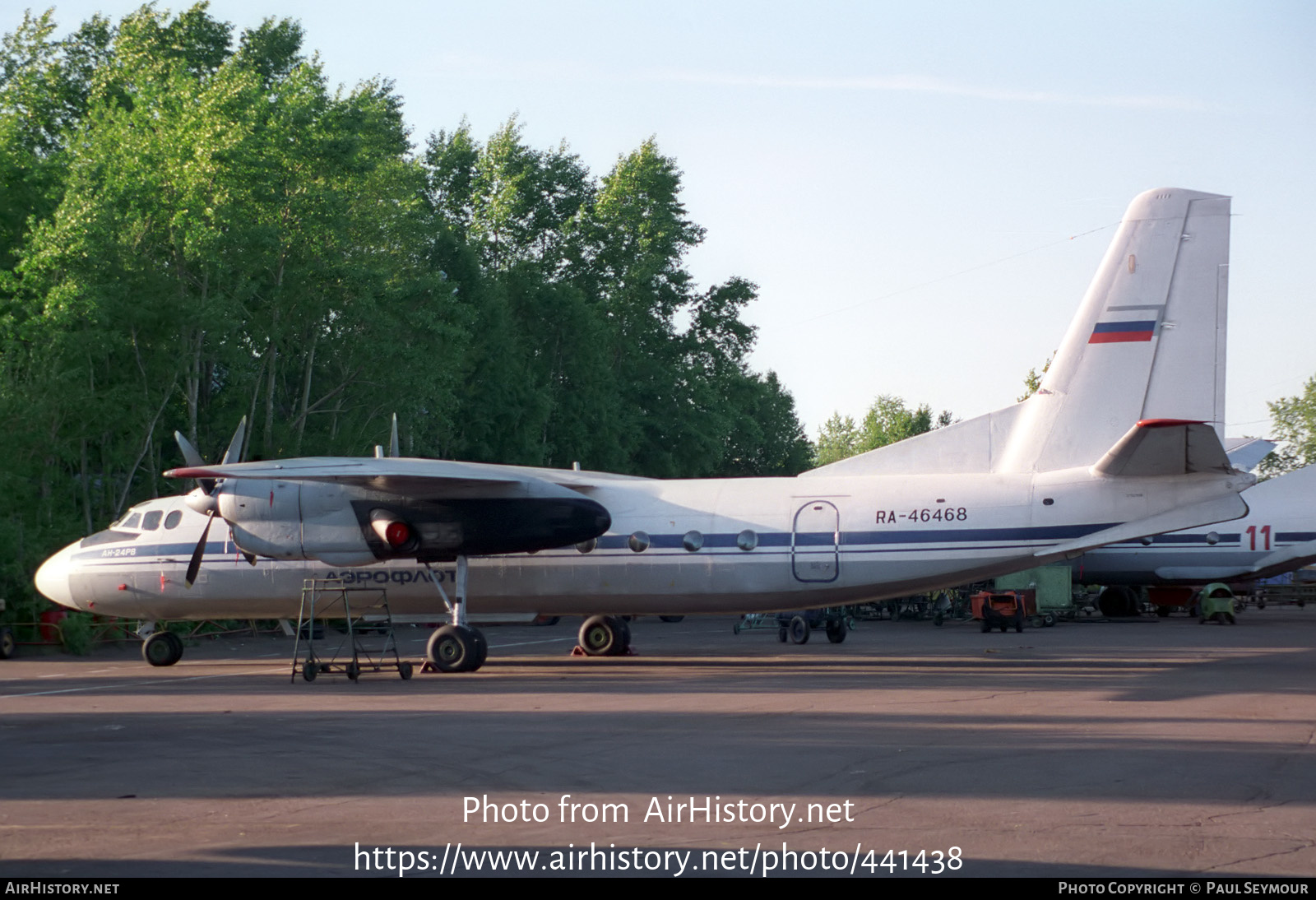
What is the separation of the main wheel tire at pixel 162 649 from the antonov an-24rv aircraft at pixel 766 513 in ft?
0.16

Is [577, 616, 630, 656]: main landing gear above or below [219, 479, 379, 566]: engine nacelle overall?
below

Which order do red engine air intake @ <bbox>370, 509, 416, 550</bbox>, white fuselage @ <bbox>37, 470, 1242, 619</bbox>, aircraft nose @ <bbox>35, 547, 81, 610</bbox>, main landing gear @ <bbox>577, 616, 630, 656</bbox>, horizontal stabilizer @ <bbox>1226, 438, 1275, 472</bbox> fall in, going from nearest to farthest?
white fuselage @ <bbox>37, 470, 1242, 619</bbox>, red engine air intake @ <bbox>370, 509, 416, 550</bbox>, aircraft nose @ <bbox>35, 547, 81, 610</bbox>, main landing gear @ <bbox>577, 616, 630, 656</bbox>, horizontal stabilizer @ <bbox>1226, 438, 1275, 472</bbox>

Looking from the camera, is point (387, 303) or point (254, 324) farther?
point (387, 303)

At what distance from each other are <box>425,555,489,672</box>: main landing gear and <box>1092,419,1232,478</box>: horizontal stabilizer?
10329mm

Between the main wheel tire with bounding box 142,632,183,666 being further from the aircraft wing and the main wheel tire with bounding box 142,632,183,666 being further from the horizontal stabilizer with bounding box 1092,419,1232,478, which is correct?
the horizontal stabilizer with bounding box 1092,419,1232,478

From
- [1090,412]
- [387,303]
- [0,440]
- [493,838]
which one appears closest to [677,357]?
[387,303]

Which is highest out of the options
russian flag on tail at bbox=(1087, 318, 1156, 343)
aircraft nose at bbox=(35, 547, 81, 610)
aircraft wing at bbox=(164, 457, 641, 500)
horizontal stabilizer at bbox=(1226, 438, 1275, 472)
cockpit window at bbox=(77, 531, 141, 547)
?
russian flag on tail at bbox=(1087, 318, 1156, 343)

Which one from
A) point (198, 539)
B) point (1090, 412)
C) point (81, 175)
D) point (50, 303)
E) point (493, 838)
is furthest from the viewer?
point (81, 175)

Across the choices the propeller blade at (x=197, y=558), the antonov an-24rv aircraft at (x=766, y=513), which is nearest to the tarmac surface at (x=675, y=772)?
the antonov an-24rv aircraft at (x=766, y=513)

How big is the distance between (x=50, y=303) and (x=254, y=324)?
22.6 ft

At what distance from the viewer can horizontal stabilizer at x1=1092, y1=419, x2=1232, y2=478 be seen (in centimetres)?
1516

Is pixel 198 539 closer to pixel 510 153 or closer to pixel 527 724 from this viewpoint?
pixel 527 724

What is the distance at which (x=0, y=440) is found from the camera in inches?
1045

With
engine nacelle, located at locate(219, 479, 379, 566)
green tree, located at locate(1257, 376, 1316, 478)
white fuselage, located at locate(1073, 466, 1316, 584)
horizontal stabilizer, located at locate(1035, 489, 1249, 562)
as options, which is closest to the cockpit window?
engine nacelle, located at locate(219, 479, 379, 566)
